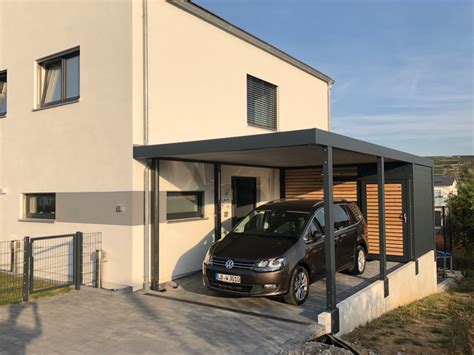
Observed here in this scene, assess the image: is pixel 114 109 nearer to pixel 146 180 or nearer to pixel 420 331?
pixel 146 180

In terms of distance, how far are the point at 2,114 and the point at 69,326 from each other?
293 inches

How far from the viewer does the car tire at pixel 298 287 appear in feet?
22.3

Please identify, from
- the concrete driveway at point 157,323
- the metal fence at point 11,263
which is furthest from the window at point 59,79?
Answer: the concrete driveway at point 157,323

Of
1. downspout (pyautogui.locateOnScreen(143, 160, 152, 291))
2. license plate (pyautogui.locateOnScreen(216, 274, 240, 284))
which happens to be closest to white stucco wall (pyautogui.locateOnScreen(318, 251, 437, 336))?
license plate (pyautogui.locateOnScreen(216, 274, 240, 284))

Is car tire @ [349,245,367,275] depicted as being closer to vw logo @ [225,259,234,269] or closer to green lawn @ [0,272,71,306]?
vw logo @ [225,259,234,269]

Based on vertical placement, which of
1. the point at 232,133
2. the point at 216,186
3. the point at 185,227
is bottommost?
the point at 185,227

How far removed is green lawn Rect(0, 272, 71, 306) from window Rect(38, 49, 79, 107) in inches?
158

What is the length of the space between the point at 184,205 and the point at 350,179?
5033 millimetres

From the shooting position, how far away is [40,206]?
33.1 feet

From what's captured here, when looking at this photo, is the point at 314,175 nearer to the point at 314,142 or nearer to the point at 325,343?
the point at 314,142

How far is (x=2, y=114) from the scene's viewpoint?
11.1 meters

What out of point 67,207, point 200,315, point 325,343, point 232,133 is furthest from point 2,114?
point 325,343

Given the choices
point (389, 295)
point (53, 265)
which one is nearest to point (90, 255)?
point (53, 265)

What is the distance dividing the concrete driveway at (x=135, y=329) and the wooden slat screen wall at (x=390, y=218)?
20.2ft
